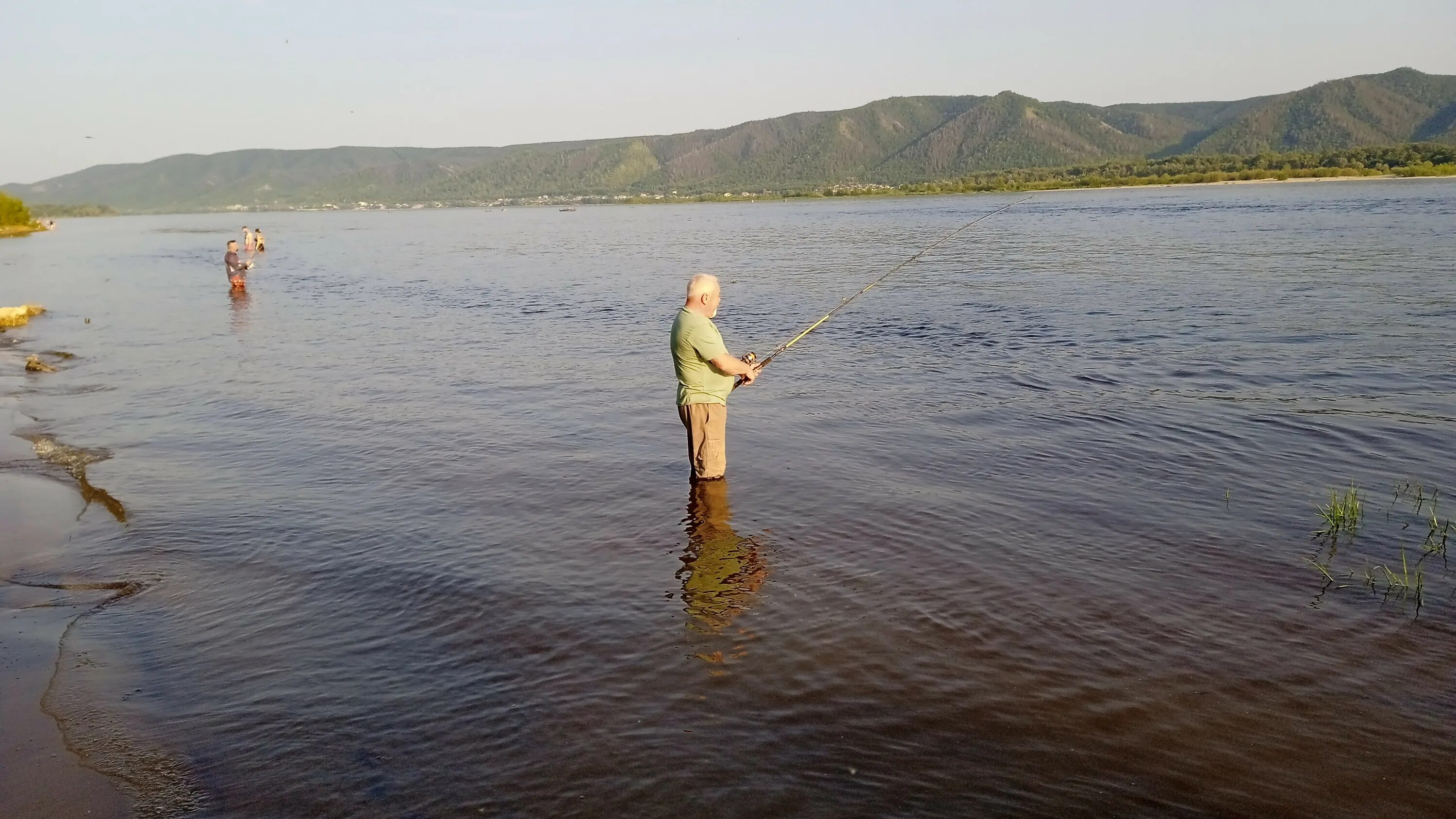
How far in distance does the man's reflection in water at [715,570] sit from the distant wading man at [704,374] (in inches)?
17.3

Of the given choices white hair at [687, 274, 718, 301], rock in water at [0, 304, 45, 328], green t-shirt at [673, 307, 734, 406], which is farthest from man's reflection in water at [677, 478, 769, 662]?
rock in water at [0, 304, 45, 328]

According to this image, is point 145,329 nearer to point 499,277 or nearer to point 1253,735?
point 499,277

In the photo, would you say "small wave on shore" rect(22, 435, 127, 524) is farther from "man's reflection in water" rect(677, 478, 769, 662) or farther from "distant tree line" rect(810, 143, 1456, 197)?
"distant tree line" rect(810, 143, 1456, 197)

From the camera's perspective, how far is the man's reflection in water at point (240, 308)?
23.4 meters

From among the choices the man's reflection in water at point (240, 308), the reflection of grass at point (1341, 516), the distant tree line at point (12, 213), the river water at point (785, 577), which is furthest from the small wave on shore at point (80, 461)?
the distant tree line at point (12, 213)

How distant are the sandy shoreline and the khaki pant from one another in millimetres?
4851

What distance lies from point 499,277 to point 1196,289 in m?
23.8

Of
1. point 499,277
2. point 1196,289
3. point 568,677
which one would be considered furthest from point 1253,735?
point 499,277

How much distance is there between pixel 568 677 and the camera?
5.96 metres

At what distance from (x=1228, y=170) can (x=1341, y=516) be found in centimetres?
12219

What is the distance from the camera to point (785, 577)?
7.50m

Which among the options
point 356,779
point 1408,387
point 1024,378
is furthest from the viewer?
point 1024,378

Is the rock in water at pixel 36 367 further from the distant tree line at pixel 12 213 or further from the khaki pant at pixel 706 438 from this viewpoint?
the distant tree line at pixel 12 213

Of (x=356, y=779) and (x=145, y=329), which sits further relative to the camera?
(x=145, y=329)
